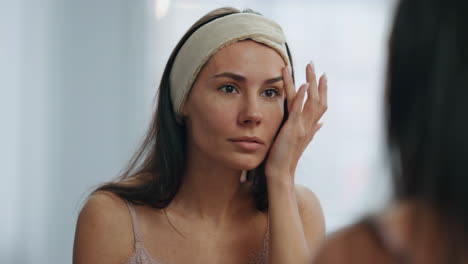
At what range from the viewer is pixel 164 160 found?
1720mm

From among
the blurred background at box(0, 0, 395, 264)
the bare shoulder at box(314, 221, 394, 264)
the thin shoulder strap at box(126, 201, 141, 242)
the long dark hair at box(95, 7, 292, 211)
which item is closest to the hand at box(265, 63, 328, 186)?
the long dark hair at box(95, 7, 292, 211)

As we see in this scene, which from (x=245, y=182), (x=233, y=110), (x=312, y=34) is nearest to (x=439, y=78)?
(x=233, y=110)

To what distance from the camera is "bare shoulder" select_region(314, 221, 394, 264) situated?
0.68 meters

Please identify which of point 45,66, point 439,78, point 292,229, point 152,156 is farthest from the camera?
point 45,66

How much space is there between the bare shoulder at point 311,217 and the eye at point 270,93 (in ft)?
0.98

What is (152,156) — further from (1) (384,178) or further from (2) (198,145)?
(1) (384,178)

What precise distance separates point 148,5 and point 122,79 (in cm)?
37

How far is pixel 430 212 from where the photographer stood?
2.19 ft

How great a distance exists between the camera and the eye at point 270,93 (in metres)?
1.60

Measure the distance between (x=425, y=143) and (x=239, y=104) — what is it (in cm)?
92

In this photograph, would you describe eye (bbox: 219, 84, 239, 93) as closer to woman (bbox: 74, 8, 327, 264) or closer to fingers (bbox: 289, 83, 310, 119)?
woman (bbox: 74, 8, 327, 264)

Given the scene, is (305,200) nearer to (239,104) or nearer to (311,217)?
(311,217)

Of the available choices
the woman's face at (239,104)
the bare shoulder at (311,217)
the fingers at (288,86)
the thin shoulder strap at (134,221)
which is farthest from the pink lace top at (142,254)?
the fingers at (288,86)

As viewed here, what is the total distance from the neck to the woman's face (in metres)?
0.08
